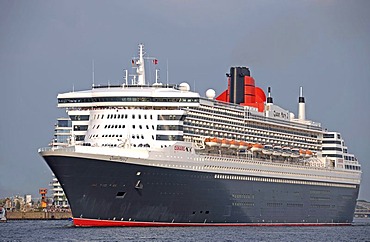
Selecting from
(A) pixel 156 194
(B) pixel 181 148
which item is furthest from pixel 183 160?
(A) pixel 156 194

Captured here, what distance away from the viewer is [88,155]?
71.8 metres

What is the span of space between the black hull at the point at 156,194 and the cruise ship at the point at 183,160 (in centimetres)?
7

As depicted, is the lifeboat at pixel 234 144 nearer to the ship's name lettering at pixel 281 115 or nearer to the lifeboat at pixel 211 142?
the lifeboat at pixel 211 142

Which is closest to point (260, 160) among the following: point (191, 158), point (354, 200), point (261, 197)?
point (261, 197)

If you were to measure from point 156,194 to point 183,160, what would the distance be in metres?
3.61

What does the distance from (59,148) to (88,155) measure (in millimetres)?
3039

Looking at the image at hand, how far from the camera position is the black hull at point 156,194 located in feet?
237

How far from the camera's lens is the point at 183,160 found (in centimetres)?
7644

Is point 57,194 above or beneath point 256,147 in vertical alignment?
beneath

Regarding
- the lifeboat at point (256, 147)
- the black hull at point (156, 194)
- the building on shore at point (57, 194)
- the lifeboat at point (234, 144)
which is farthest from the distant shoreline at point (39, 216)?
the lifeboat at point (234, 144)

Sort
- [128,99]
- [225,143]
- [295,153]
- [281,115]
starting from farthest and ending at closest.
→ [281,115] < [295,153] < [225,143] < [128,99]

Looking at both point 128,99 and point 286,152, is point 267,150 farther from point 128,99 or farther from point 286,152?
point 128,99

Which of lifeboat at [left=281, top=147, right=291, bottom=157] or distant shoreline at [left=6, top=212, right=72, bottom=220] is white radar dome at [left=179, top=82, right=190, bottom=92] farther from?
distant shoreline at [left=6, top=212, right=72, bottom=220]

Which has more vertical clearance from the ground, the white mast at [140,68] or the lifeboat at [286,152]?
the white mast at [140,68]
